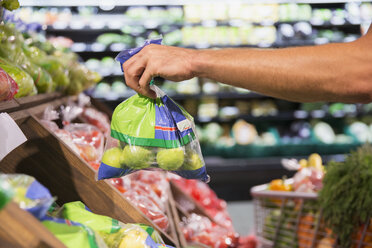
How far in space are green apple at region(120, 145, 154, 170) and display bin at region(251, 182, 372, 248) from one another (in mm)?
937

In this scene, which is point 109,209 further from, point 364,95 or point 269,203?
point 269,203

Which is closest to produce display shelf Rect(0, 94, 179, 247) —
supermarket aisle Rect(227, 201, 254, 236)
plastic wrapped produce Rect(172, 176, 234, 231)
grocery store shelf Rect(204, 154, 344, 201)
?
plastic wrapped produce Rect(172, 176, 234, 231)

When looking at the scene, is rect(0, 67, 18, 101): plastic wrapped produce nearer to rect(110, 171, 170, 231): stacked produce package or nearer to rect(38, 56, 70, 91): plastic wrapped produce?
rect(110, 171, 170, 231): stacked produce package

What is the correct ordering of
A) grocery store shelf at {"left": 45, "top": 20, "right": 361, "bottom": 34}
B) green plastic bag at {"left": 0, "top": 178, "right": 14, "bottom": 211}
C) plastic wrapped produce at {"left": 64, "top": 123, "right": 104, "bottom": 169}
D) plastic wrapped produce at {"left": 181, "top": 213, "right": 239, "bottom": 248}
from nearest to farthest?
green plastic bag at {"left": 0, "top": 178, "right": 14, "bottom": 211}, plastic wrapped produce at {"left": 64, "top": 123, "right": 104, "bottom": 169}, plastic wrapped produce at {"left": 181, "top": 213, "right": 239, "bottom": 248}, grocery store shelf at {"left": 45, "top": 20, "right": 361, "bottom": 34}

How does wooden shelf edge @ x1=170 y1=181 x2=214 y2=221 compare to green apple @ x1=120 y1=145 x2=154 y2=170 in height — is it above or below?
below

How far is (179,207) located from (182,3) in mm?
4741

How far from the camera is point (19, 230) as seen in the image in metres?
0.50

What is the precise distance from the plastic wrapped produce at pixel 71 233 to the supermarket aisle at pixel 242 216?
9.81 ft

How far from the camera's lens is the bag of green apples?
3.37 feet

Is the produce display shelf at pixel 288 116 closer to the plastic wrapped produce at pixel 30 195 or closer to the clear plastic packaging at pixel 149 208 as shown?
the clear plastic packaging at pixel 149 208

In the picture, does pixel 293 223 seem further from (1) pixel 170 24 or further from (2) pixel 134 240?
(1) pixel 170 24

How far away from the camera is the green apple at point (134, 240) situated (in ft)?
2.65

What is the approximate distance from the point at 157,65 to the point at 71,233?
0.44 m

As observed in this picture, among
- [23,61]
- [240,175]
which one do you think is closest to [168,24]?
[240,175]
